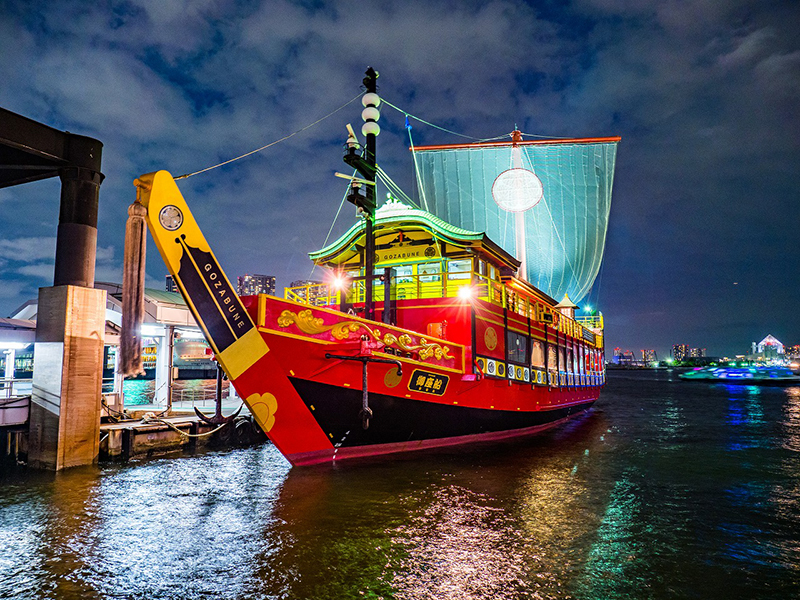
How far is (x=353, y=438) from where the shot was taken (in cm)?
1084

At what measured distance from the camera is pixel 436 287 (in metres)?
14.2

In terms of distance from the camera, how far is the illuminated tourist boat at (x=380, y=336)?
8.42m

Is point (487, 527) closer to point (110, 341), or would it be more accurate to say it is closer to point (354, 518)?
point (354, 518)

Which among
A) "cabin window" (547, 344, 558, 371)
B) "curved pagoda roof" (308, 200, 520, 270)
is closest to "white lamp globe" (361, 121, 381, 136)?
"curved pagoda roof" (308, 200, 520, 270)

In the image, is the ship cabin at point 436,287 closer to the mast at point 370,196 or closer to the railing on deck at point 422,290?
the railing on deck at point 422,290

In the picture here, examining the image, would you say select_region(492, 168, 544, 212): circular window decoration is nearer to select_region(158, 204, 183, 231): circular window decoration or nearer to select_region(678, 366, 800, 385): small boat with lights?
select_region(158, 204, 183, 231): circular window decoration

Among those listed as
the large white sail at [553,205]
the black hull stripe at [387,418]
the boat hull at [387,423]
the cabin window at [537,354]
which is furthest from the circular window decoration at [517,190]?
the black hull stripe at [387,418]

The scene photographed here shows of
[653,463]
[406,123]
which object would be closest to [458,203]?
[406,123]

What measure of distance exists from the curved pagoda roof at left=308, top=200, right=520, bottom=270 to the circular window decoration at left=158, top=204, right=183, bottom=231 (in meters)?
6.01

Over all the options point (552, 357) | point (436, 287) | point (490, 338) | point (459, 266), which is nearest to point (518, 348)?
point (552, 357)

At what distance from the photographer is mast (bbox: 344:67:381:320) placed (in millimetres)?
11148

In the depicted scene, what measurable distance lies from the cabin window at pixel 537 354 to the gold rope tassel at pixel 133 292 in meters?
14.0

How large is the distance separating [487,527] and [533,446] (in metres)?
8.60

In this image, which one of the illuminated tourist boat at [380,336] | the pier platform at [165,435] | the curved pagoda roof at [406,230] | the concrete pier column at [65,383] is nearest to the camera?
the illuminated tourist boat at [380,336]
